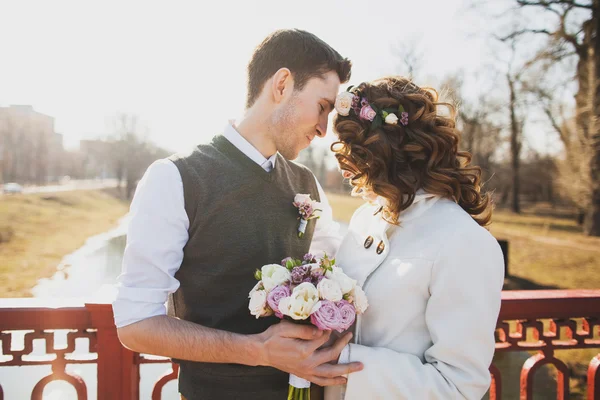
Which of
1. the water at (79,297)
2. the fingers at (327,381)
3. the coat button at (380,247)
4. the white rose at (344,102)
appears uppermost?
the white rose at (344,102)

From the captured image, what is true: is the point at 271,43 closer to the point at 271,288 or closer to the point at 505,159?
the point at 271,288

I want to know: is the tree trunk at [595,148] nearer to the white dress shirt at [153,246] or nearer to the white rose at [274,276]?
the white rose at [274,276]

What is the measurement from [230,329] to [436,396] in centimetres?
95

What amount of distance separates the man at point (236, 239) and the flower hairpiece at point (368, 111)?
20 centimetres

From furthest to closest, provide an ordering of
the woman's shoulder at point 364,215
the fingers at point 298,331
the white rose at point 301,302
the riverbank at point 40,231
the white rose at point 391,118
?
the riverbank at point 40,231
the woman's shoulder at point 364,215
the white rose at point 391,118
the fingers at point 298,331
the white rose at point 301,302

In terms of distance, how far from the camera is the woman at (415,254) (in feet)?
5.54

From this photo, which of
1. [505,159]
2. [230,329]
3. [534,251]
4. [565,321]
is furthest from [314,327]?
[505,159]

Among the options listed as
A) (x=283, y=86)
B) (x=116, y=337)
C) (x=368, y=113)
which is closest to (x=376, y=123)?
(x=368, y=113)

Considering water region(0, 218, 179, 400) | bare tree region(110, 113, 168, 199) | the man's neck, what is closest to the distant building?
bare tree region(110, 113, 168, 199)

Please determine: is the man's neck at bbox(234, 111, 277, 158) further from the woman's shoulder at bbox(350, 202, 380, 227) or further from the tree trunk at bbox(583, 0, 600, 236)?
the tree trunk at bbox(583, 0, 600, 236)

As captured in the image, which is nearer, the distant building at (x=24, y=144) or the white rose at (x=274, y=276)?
the white rose at (x=274, y=276)

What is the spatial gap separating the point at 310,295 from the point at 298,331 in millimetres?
177

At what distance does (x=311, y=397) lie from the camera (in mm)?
2039

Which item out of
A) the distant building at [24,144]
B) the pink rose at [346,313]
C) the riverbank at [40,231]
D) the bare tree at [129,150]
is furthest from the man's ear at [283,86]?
the bare tree at [129,150]
